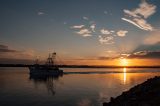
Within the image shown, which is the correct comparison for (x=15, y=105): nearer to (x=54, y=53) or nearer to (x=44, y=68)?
(x=44, y=68)

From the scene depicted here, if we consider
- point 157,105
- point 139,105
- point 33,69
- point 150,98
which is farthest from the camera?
point 33,69

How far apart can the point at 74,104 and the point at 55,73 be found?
110m

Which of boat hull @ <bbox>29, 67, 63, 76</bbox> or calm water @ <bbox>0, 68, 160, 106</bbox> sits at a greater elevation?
boat hull @ <bbox>29, 67, 63, 76</bbox>

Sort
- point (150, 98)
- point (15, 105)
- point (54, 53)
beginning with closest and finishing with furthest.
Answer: point (150, 98), point (15, 105), point (54, 53)

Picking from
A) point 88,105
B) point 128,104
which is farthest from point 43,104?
point 128,104

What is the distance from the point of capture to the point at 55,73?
488 ft

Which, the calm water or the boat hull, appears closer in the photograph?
the calm water

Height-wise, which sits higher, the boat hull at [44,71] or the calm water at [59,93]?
the boat hull at [44,71]

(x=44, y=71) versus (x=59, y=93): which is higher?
(x=44, y=71)

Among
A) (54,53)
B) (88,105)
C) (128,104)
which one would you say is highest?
(54,53)

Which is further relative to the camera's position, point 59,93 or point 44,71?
point 44,71

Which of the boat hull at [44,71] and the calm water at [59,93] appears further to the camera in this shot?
the boat hull at [44,71]

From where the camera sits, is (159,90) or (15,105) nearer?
(159,90)

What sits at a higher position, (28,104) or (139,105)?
(139,105)
